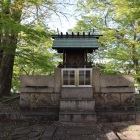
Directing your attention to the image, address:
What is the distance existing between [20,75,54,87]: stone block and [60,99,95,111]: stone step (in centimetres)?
100

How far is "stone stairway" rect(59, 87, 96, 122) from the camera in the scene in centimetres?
814

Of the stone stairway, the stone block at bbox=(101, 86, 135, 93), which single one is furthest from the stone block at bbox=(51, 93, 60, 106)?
the stone block at bbox=(101, 86, 135, 93)

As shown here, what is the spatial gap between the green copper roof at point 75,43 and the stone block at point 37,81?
4.44 ft

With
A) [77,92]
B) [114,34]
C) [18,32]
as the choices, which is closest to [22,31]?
[18,32]

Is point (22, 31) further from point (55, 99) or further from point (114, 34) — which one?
point (114, 34)

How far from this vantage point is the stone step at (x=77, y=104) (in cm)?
848

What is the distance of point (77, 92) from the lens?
8.80m

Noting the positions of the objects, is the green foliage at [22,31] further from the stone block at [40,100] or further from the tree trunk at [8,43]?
the stone block at [40,100]

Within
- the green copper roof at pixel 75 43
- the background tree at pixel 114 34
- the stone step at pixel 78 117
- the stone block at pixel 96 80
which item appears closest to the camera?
the stone step at pixel 78 117

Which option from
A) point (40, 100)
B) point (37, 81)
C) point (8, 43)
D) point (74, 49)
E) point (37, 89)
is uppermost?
point (8, 43)

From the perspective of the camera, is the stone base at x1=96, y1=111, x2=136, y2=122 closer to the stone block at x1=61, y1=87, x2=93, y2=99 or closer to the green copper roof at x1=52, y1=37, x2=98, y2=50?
the stone block at x1=61, y1=87, x2=93, y2=99

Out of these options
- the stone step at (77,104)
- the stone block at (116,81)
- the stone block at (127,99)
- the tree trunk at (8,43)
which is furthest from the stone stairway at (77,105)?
the tree trunk at (8,43)

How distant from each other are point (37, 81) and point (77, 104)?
193 cm

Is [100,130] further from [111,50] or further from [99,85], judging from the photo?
[111,50]
